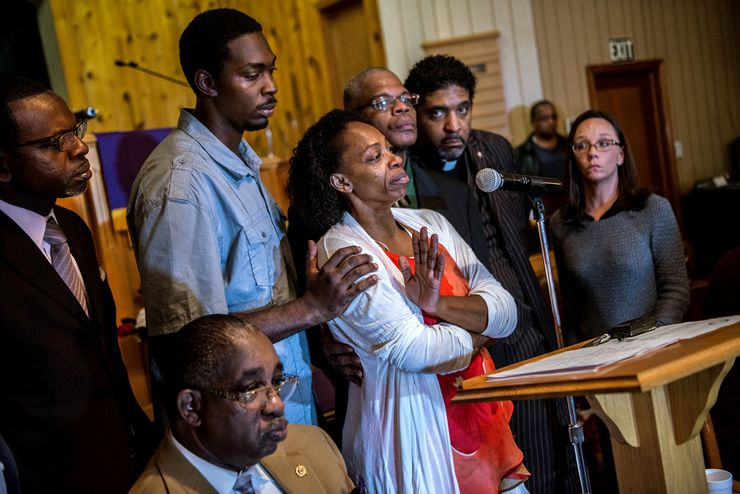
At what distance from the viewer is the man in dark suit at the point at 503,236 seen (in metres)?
2.57

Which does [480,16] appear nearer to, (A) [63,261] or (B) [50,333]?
(A) [63,261]

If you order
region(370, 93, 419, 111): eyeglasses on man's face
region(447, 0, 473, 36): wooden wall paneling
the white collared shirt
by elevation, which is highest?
region(447, 0, 473, 36): wooden wall paneling

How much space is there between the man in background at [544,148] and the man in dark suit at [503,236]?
4.09 meters

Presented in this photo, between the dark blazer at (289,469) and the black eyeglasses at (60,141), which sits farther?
the black eyeglasses at (60,141)

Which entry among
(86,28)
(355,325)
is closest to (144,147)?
(86,28)

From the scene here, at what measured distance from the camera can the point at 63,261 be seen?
6.39 feet

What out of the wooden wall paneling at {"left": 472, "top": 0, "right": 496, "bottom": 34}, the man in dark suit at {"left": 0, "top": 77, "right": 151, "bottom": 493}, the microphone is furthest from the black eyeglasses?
the wooden wall paneling at {"left": 472, "top": 0, "right": 496, "bottom": 34}

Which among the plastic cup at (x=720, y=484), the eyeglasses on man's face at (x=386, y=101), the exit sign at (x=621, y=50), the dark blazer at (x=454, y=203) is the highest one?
the exit sign at (x=621, y=50)

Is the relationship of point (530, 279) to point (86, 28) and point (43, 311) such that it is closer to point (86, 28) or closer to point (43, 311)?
point (43, 311)

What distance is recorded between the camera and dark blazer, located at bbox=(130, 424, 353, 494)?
157cm

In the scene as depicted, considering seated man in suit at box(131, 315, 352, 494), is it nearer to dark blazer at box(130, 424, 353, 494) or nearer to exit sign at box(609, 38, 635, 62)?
dark blazer at box(130, 424, 353, 494)

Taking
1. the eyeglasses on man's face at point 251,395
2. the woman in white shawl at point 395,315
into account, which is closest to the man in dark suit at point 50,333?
the eyeglasses on man's face at point 251,395

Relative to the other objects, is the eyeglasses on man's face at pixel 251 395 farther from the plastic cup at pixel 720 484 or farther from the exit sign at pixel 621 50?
the exit sign at pixel 621 50

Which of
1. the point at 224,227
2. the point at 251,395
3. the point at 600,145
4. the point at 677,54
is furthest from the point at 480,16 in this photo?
the point at 251,395
